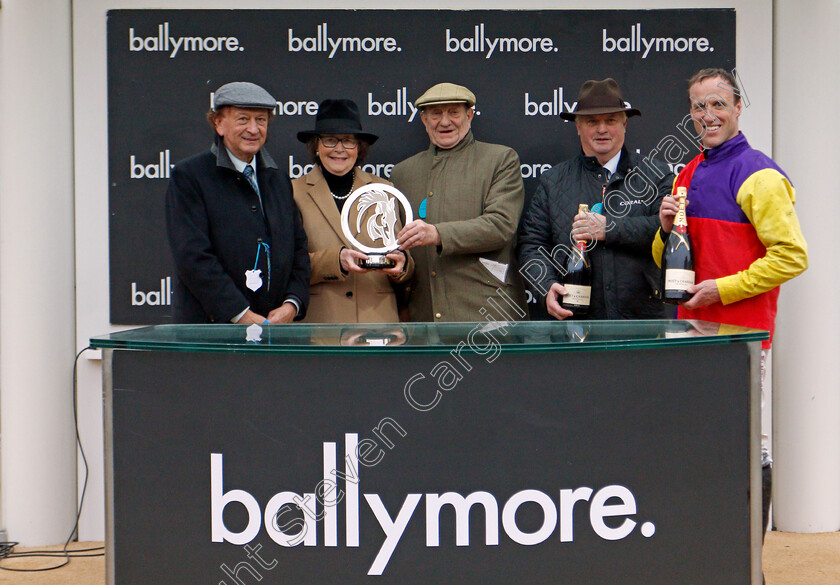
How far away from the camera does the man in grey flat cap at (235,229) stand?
122 inches

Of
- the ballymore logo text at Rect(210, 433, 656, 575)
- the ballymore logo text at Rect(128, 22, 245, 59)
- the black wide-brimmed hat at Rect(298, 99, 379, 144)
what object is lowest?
the ballymore logo text at Rect(210, 433, 656, 575)

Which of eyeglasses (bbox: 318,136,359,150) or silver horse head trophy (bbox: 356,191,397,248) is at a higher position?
eyeglasses (bbox: 318,136,359,150)

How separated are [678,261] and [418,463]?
64.9 inches

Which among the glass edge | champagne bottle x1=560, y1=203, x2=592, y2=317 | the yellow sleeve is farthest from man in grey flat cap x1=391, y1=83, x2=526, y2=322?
the glass edge

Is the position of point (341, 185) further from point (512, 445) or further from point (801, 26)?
point (801, 26)

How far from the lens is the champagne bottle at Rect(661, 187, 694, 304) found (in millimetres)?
2803

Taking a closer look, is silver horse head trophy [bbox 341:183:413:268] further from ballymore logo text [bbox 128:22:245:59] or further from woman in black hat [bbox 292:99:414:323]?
ballymore logo text [bbox 128:22:245:59]

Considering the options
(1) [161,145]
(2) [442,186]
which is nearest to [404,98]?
(2) [442,186]

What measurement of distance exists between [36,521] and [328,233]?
202cm

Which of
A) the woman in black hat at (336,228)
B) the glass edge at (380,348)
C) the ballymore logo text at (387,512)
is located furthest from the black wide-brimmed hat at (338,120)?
the ballymore logo text at (387,512)

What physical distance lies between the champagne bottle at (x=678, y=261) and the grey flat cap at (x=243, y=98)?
5.34ft

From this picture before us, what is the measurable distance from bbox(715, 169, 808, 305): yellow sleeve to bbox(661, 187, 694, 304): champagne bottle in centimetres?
12

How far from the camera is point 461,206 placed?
358cm

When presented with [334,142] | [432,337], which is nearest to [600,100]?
[334,142]
